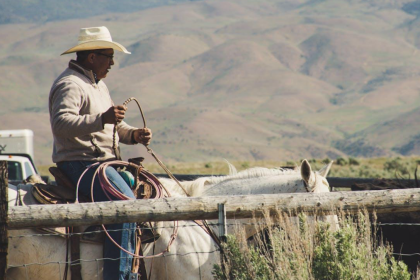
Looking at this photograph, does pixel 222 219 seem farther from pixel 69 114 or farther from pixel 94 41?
pixel 94 41

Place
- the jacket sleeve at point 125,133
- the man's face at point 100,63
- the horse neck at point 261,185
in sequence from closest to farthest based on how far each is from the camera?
the man's face at point 100,63, the horse neck at point 261,185, the jacket sleeve at point 125,133

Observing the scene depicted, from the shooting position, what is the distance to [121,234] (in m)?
4.82

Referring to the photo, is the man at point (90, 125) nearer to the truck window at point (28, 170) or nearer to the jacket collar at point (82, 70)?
the jacket collar at point (82, 70)

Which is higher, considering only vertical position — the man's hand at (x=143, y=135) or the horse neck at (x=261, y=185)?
the man's hand at (x=143, y=135)

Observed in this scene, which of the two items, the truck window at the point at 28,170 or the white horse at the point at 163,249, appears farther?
the truck window at the point at 28,170

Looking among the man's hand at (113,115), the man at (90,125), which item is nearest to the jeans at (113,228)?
the man at (90,125)

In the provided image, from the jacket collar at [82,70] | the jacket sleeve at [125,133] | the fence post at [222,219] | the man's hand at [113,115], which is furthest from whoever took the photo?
the jacket sleeve at [125,133]

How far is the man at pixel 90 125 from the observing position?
480 centimetres

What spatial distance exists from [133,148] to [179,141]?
760 inches

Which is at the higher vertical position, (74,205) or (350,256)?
(74,205)

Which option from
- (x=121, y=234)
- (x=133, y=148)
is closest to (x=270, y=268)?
(x=121, y=234)

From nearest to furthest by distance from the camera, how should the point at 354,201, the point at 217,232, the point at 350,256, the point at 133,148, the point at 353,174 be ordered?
the point at 350,256, the point at 354,201, the point at 217,232, the point at 353,174, the point at 133,148

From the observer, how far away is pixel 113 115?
4.77 m

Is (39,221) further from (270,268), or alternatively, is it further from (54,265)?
(270,268)
